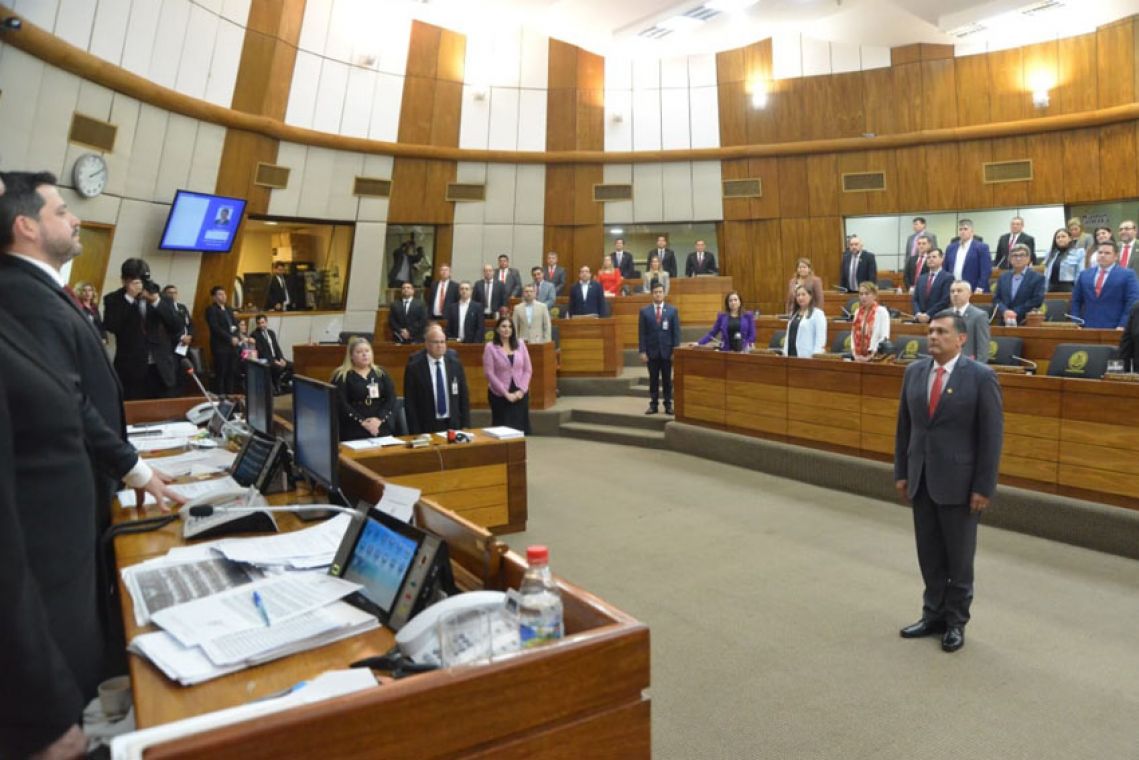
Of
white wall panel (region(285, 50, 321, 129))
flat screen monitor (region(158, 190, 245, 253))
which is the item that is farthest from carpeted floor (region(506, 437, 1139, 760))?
white wall panel (region(285, 50, 321, 129))

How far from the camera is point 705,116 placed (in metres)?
12.5

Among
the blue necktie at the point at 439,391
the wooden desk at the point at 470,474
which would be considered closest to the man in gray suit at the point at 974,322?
the wooden desk at the point at 470,474

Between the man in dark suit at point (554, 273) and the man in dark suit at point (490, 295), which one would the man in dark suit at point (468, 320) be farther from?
the man in dark suit at point (554, 273)

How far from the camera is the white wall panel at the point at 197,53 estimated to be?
8555 mm

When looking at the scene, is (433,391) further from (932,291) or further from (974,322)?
(932,291)

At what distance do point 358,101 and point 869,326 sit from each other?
814 centimetres

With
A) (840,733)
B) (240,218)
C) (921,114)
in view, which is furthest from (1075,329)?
(240,218)

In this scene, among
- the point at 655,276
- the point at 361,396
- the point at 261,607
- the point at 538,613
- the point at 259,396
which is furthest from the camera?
the point at 655,276

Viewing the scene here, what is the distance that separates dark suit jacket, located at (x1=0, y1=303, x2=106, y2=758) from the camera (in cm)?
107

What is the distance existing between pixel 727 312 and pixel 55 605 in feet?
21.7

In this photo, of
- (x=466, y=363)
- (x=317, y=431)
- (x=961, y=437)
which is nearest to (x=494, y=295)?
(x=466, y=363)

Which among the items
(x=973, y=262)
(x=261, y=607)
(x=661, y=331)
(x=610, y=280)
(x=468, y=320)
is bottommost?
(x=261, y=607)

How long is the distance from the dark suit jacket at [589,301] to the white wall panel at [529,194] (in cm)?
280

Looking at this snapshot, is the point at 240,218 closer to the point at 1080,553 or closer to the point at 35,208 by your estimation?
the point at 35,208
